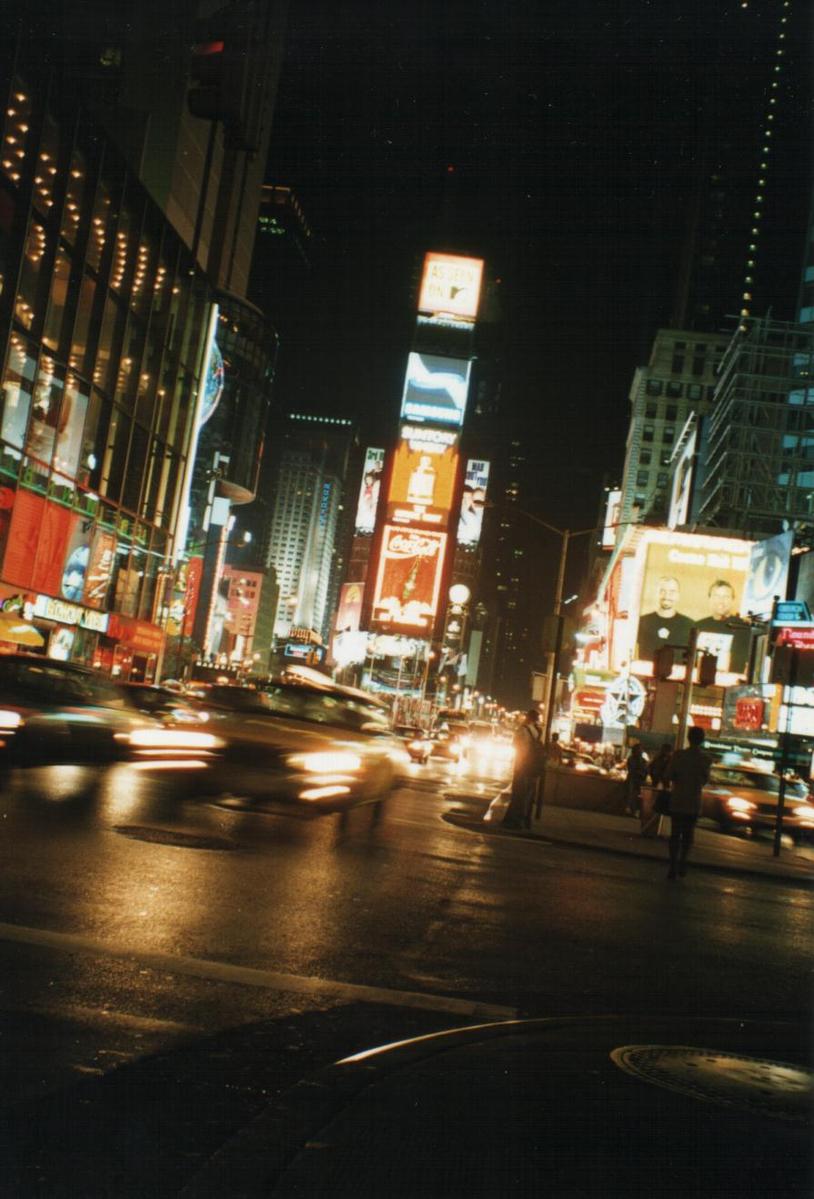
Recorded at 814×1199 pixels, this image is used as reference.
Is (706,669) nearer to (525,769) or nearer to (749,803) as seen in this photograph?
(525,769)

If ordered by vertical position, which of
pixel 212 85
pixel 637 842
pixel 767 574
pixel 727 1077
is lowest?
pixel 637 842

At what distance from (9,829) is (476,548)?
584ft

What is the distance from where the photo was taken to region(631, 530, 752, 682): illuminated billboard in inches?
2613

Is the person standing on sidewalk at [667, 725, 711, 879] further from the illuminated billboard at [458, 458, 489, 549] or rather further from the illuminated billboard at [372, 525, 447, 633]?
the illuminated billboard at [458, 458, 489, 549]

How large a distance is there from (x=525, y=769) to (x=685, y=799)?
10.5 feet

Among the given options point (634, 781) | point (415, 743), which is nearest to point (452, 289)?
point (415, 743)

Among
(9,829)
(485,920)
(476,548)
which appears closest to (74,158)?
(9,829)

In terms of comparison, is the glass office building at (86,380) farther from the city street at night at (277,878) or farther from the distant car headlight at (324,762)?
the distant car headlight at (324,762)

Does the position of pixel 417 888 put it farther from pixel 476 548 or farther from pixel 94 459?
pixel 476 548

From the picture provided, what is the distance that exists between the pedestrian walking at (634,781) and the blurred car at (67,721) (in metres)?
14.1

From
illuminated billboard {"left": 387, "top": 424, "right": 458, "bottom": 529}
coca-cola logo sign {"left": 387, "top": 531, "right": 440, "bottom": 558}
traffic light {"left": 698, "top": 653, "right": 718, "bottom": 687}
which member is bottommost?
traffic light {"left": 698, "top": 653, "right": 718, "bottom": 687}

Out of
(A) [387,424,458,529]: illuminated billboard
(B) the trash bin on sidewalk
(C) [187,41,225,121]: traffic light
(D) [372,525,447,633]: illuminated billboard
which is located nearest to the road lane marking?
(C) [187,41,225,121]: traffic light

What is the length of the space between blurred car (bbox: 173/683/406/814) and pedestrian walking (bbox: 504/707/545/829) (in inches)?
80.4

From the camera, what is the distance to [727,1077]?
16.2 ft
